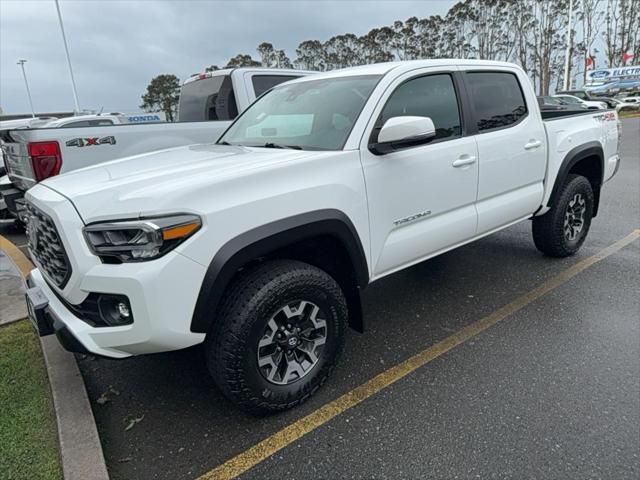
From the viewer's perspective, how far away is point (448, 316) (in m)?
3.78

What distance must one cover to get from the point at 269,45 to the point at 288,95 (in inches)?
2122

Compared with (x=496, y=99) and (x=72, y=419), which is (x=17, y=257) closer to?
(x=72, y=419)

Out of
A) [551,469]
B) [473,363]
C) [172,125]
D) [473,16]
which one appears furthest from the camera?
[473,16]

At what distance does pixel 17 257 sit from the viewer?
17.8 ft

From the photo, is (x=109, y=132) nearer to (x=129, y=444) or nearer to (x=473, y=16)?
(x=129, y=444)

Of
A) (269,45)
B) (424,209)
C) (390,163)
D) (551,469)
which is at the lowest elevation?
(551,469)

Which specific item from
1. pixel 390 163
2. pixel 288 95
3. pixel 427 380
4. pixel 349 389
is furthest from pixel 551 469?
pixel 288 95

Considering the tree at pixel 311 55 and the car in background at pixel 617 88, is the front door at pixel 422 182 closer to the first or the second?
the car in background at pixel 617 88

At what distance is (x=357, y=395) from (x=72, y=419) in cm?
161

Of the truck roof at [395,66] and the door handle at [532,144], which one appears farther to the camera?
the door handle at [532,144]

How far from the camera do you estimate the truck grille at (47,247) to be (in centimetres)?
226

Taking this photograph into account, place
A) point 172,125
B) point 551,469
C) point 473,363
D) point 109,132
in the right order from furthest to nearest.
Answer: point 172,125, point 109,132, point 473,363, point 551,469

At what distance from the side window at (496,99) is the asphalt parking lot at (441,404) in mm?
1528

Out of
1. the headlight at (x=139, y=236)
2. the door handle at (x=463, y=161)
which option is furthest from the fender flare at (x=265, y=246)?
the door handle at (x=463, y=161)
